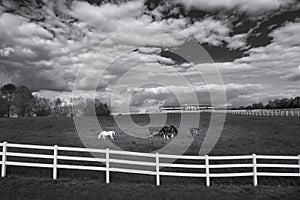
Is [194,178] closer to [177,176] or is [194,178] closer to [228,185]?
[177,176]

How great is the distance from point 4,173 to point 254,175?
393 inches

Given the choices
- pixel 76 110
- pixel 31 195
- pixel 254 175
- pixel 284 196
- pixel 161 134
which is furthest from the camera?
pixel 76 110

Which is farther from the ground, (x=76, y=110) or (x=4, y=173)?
(x=76, y=110)

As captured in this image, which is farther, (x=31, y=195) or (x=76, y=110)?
(x=76, y=110)

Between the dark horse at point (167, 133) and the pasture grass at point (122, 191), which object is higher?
the dark horse at point (167, 133)

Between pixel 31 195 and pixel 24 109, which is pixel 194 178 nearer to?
pixel 31 195

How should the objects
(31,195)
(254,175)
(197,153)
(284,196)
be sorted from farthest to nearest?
(197,153), (254,175), (284,196), (31,195)

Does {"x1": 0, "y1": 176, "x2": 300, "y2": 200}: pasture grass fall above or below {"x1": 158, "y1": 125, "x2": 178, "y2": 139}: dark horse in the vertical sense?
below

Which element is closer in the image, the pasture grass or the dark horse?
the pasture grass

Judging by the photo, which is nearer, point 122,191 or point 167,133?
point 122,191

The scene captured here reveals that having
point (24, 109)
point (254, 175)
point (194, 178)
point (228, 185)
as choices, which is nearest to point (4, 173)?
point (194, 178)

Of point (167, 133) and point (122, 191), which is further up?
point (167, 133)

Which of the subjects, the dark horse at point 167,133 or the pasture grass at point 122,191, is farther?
the dark horse at point 167,133

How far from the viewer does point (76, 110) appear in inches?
1912
